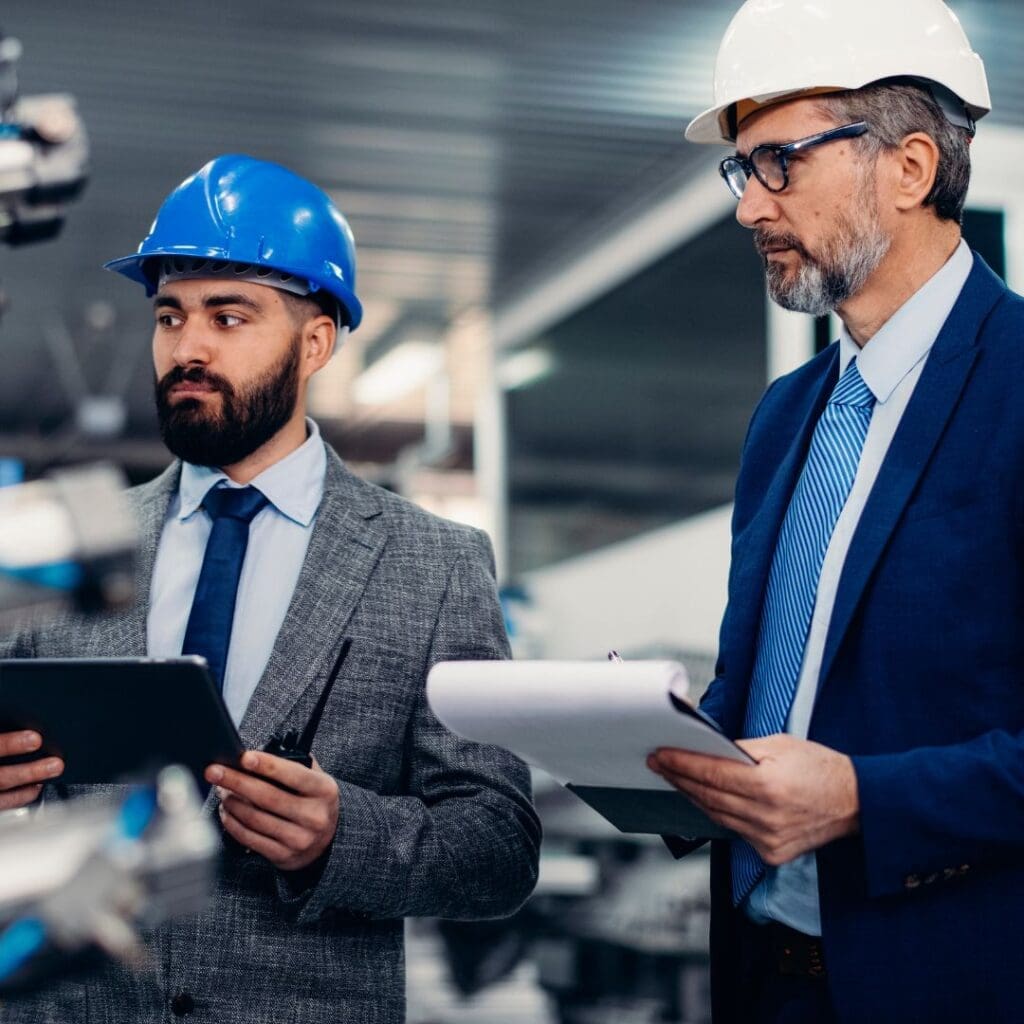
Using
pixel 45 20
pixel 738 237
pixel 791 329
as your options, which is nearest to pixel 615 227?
pixel 738 237

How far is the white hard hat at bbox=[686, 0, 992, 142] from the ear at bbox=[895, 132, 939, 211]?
82 millimetres

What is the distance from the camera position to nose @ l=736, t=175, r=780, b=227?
2.20 metres

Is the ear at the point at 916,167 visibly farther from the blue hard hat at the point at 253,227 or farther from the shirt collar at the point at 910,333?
the blue hard hat at the point at 253,227

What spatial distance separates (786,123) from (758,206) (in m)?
0.13

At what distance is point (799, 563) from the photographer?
2117 millimetres

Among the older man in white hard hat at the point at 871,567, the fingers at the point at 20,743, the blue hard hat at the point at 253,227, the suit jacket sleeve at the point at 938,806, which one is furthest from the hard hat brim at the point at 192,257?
the suit jacket sleeve at the point at 938,806

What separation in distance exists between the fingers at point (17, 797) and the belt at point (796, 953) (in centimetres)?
102

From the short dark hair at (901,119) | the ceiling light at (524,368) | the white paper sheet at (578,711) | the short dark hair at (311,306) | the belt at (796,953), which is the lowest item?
the belt at (796,953)

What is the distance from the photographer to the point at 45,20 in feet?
21.6

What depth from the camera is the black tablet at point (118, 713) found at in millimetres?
1776

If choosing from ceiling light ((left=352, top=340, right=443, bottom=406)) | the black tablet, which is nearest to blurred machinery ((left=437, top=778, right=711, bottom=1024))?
the black tablet

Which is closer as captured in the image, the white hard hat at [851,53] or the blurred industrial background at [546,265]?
the white hard hat at [851,53]

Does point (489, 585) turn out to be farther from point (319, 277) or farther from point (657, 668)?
point (657, 668)

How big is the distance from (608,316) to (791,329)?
2369 mm
